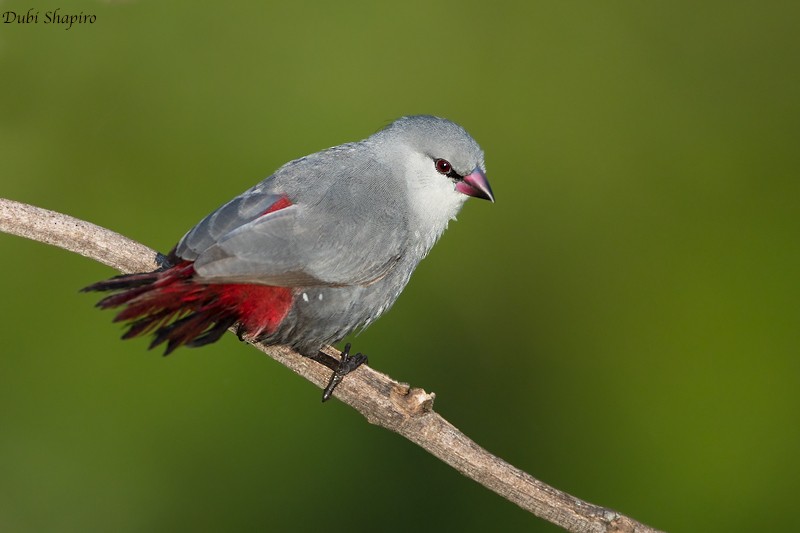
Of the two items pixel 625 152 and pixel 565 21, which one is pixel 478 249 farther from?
pixel 565 21

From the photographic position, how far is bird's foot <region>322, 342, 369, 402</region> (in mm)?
2670

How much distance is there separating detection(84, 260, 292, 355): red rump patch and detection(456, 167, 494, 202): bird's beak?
1.96ft

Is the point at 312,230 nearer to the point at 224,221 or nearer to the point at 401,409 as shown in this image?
the point at 224,221

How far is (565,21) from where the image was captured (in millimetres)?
3881

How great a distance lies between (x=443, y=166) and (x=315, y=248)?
1.59 ft

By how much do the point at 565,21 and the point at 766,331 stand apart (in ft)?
4.63

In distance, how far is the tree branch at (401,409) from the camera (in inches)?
92.4

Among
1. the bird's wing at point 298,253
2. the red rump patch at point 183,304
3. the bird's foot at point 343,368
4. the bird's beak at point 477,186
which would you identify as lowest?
the red rump patch at point 183,304

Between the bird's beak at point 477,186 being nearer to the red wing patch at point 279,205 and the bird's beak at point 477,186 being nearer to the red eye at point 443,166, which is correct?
the red eye at point 443,166

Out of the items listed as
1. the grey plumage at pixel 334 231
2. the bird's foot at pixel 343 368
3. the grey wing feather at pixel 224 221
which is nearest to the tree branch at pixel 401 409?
the bird's foot at pixel 343 368

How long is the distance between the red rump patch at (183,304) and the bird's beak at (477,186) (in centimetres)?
60

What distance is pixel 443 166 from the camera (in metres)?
2.76

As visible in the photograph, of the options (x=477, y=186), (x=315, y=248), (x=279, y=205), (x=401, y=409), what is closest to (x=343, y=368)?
(x=401, y=409)

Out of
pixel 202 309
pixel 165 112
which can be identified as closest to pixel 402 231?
pixel 202 309
